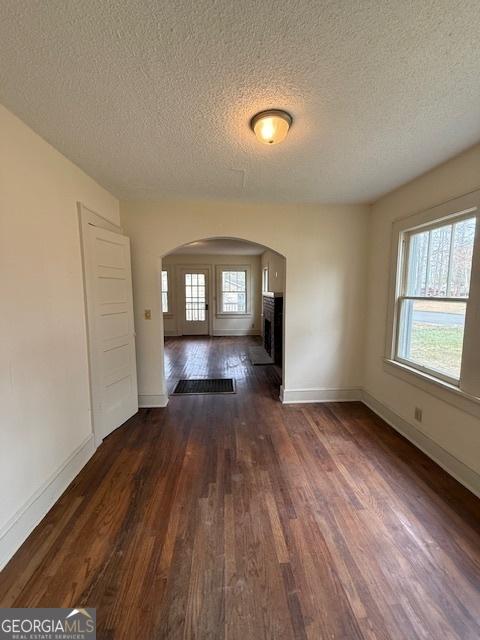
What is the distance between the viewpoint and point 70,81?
51.7 inches

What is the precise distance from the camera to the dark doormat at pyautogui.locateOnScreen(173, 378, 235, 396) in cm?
386

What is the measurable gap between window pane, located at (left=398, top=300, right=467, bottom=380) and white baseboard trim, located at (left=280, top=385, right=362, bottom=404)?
915mm

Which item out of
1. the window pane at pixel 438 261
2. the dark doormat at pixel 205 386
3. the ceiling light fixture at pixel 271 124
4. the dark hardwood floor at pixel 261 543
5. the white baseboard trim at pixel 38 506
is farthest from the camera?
the dark doormat at pixel 205 386

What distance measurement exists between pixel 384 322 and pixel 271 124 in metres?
2.37

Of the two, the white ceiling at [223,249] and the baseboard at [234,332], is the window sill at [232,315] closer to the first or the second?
the baseboard at [234,332]

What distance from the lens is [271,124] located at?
158 cm

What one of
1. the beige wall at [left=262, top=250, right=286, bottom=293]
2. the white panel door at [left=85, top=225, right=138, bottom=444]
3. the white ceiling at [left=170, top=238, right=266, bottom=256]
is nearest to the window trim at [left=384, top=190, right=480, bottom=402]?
the beige wall at [left=262, top=250, right=286, bottom=293]

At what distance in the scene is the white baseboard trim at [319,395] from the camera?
3441 millimetres

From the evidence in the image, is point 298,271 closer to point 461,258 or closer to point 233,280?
point 461,258

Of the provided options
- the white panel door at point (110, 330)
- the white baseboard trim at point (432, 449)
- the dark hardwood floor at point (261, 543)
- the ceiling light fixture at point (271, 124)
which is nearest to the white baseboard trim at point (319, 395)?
the white baseboard trim at point (432, 449)

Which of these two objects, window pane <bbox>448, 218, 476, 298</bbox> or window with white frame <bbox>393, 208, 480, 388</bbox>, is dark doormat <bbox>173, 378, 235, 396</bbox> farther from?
window pane <bbox>448, 218, 476, 298</bbox>

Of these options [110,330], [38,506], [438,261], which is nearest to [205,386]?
[110,330]

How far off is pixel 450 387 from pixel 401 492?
2.92 ft

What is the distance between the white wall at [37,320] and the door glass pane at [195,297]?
A: 5.99 metres
